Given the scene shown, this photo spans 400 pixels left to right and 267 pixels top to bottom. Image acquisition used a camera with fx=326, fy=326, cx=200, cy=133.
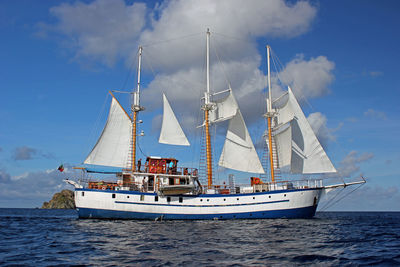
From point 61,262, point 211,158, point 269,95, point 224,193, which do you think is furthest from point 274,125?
point 61,262

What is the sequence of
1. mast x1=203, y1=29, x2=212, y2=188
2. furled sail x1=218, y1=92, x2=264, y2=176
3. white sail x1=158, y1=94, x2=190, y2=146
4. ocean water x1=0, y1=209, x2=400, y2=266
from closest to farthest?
1. ocean water x1=0, y1=209, x2=400, y2=266
2. white sail x1=158, y1=94, x2=190, y2=146
3. mast x1=203, y1=29, x2=212, y2=188
4. furled sail x1=218, y1=92, x2=264, y2=176

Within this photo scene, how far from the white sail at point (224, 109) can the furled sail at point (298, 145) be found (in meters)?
6.29

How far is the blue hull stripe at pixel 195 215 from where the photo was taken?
35250 mm

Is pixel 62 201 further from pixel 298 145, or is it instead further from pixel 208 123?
pixel 298 145

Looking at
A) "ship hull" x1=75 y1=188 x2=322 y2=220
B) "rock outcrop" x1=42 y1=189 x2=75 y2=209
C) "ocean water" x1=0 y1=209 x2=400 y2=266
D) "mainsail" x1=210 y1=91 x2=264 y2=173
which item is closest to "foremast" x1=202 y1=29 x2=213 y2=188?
"mainsail" x1=210 y1=91 x2=264 y2=173

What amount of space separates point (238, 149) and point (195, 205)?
32.4 ft

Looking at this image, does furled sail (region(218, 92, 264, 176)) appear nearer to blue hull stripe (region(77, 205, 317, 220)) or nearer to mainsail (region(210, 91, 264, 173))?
mainsail (region(210, 91, 264, 173))

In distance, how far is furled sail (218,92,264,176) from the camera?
4125 centimetres

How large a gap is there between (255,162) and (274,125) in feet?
21.2

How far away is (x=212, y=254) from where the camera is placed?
51.1 feet

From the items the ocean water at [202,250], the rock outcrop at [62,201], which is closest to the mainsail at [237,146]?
the ocean water at [202,250]

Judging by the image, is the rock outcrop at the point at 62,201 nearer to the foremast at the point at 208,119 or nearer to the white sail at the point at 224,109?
the foremast at the point at 208,119

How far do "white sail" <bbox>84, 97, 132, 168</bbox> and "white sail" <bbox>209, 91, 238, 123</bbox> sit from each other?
1142 cm

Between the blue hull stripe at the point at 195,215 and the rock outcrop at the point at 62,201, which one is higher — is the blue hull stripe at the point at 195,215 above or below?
below
